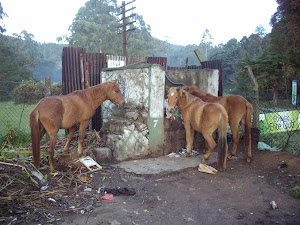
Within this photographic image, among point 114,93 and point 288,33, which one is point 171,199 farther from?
point 288,33

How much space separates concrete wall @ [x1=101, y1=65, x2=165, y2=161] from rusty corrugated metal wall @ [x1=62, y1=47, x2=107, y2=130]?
5.63ft

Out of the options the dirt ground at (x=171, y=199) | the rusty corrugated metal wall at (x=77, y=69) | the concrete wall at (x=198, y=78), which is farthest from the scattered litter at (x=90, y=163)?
the concrete wall at (x=198, y=78)

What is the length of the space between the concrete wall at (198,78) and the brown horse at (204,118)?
1077 millimetres

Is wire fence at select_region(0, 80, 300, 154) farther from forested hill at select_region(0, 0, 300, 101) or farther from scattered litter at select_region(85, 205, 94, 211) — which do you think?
scattered litter at select_region(85, 205, 94, 211)

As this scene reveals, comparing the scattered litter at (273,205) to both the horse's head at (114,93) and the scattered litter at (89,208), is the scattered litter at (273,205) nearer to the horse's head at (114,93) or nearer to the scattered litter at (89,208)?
the scattered litter at (89,208)

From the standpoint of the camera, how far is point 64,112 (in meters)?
4.95

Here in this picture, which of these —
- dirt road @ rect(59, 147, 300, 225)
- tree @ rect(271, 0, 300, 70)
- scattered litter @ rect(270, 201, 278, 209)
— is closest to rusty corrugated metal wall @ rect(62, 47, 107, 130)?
dirt road @ rect(59, 147, 300, 225)

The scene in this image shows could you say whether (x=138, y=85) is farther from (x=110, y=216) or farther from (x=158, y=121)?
(x=110, y=216)

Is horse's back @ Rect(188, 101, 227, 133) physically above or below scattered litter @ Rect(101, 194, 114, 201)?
above

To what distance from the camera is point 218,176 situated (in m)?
4.97

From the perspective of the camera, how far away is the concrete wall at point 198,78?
668cm

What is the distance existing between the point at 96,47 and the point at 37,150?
36.9 m

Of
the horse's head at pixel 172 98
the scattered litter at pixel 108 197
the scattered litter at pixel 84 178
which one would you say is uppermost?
the horse's head at pixel 172 98

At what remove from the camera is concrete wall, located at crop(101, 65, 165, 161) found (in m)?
5.79
